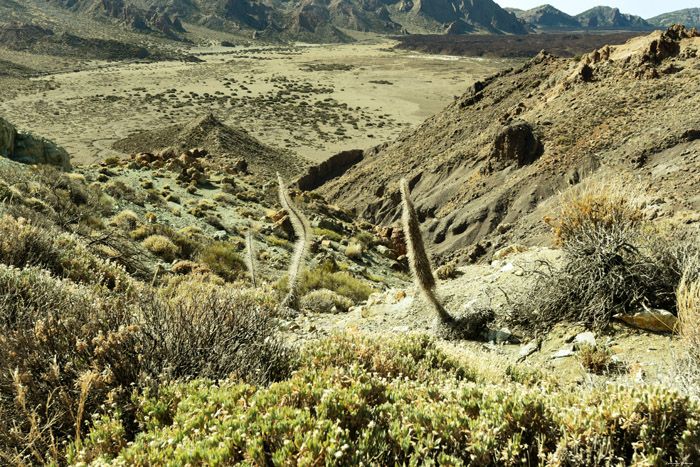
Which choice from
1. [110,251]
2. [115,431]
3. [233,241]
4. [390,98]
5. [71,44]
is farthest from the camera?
[71,44]

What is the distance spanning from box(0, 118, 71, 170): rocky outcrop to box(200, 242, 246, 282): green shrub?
1031 cm

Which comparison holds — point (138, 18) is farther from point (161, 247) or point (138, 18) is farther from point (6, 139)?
point (161, 247)

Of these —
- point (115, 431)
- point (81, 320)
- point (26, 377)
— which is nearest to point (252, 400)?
point (115, 431)

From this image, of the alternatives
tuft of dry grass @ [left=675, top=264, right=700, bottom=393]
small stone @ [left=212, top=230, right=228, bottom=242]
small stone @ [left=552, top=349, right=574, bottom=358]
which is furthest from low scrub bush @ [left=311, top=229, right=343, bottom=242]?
tuft of dry grass @ [left=675, top=264, right=700, bottom=393]

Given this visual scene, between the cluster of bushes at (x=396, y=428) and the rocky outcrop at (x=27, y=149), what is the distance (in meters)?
18.3

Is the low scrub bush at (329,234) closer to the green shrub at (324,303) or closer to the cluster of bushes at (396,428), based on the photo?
the green shrub at (324,303)

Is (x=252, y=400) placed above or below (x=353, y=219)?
above

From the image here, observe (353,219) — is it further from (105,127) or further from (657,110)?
(105,127)

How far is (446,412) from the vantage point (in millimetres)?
2643

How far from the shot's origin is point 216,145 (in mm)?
34344

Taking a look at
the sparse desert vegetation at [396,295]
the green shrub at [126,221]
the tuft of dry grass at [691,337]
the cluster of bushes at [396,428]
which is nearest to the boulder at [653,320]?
the sparse desert vegetation at [396,295]

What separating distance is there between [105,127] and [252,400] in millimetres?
53593

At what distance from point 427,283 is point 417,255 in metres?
0.47

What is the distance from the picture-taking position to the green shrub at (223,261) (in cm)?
1026
